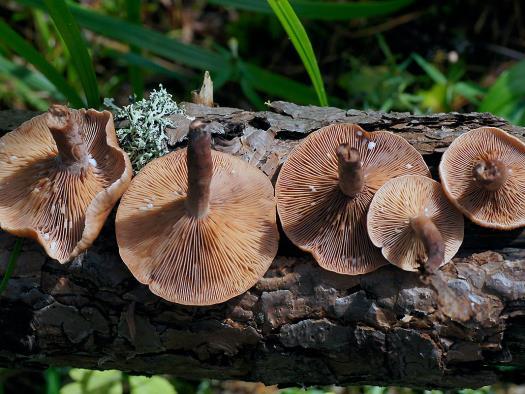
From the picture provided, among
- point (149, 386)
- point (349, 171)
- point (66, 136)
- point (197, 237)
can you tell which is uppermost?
point (66, 136)

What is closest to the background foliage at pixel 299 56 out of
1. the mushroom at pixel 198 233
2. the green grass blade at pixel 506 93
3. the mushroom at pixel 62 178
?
the green grass blade at pixel 506 93

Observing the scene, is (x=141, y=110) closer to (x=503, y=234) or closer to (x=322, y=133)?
(x=322, y=133)

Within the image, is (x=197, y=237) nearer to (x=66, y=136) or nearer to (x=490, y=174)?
(x=66, y=136)

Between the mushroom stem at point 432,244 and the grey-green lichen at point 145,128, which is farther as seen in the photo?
the grey-green lichen at point 145,128

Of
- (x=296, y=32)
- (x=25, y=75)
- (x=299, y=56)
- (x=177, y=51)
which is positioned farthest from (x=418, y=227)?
(x=25, y=75)

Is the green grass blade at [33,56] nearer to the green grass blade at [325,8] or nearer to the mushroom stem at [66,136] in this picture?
the mushroom stem at [66,136]

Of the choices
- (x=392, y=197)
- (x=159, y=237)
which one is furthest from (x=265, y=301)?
(x=392, y=197)
